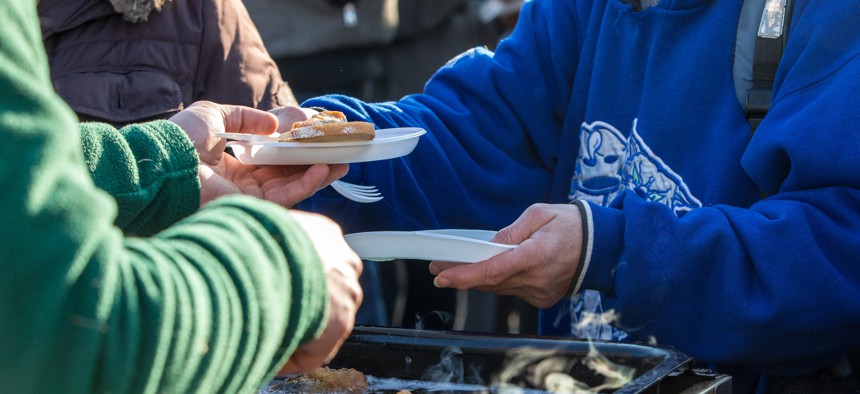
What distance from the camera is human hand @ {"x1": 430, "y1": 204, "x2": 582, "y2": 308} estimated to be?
5.42ft

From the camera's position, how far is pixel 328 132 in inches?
72.4

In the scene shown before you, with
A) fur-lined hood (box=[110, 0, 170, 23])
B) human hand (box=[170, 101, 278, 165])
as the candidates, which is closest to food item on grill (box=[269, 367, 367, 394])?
human hand (box=[170, 101, 278, 165])

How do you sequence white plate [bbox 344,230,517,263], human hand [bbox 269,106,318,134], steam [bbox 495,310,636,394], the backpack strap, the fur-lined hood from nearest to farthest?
1. steam [bbox 495,310,636,394]
2. white plate [bbox 344,230,517,263]
3. the backpack strap
4. human hand [bbox 269,106,318,134]
5. the fur-lined hood

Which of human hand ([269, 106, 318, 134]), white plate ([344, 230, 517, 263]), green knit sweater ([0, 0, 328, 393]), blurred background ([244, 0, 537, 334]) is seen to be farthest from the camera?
blurred background ([244, 0, 537, 334])

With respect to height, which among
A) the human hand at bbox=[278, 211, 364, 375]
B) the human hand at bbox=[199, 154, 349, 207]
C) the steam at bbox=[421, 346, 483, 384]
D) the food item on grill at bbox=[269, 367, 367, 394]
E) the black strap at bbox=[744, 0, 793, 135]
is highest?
the black strap at bbox=[744, 0, 793, 135]

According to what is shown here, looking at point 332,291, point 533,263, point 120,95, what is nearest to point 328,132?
point 533,263

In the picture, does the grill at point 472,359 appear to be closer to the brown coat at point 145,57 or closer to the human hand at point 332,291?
the human hand at point 332,291

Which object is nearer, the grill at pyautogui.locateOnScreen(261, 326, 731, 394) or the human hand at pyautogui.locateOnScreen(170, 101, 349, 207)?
the grill at pyautogui.locateOnScreen(261, 326, 731, 394)

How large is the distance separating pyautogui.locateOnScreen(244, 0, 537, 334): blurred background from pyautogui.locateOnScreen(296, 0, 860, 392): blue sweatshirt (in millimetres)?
957

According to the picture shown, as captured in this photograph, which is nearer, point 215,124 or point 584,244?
point 584,244

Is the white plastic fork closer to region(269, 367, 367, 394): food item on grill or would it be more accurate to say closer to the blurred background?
region(269, 367, 367, 394): food item on grill

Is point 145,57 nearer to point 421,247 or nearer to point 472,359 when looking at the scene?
point 421,247

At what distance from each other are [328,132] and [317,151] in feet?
0.15

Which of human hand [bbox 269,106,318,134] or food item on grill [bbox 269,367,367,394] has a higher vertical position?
human hand [bbox 269,106,318,134]
